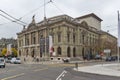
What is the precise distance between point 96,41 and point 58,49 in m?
34.7


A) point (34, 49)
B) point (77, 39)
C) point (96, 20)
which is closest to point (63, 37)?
point (77, 39)

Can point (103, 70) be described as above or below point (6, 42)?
below

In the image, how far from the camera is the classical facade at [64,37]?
89.6m

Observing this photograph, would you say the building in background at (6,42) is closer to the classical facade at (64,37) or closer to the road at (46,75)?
the classical facade at (64,37)

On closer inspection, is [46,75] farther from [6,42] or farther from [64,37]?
[6,42]

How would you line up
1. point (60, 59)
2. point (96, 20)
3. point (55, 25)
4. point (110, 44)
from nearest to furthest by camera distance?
point (60, 59) < point (55, 25) < point (110, 44) < point (96, 20)

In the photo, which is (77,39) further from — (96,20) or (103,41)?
(96,20)

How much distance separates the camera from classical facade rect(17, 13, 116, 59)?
3529 inches

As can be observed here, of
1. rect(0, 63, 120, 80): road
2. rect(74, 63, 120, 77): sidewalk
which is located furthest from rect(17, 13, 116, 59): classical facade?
rect(0, 63, 120, 80): road

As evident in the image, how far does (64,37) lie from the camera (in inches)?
3472

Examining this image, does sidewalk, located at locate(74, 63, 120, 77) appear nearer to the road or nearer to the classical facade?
the road

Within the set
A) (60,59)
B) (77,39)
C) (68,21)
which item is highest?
(68,21)

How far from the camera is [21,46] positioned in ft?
392

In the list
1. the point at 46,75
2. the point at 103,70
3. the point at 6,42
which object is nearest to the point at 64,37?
the point at 103,70
